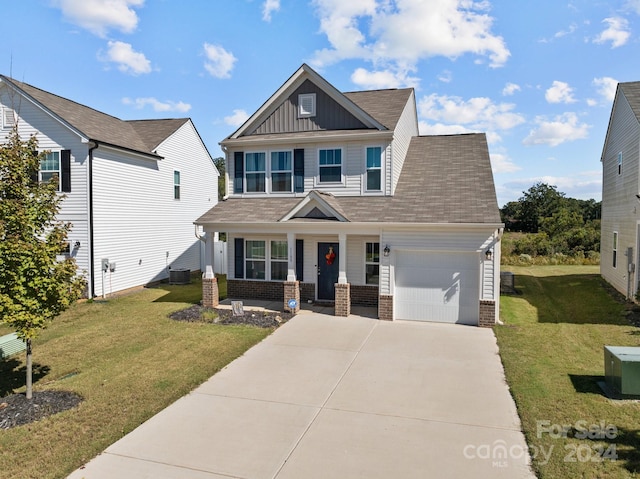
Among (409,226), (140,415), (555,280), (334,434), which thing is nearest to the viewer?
(334,434)

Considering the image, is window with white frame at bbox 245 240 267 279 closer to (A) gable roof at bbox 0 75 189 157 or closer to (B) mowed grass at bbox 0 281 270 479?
(B) mowed grass at bbox 0 281 270 479

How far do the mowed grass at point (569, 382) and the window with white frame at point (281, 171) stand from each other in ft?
28.0

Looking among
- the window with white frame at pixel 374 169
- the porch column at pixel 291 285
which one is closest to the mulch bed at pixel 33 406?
the porch column at pixel 291 285

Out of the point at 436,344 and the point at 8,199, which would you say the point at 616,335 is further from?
the point at 8,199

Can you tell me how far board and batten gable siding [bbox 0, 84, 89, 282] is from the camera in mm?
15883

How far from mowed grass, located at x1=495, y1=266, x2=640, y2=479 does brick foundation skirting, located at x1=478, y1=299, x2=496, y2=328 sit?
0.87 ft

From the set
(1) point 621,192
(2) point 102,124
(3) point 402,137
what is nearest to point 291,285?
(3) point 402,137

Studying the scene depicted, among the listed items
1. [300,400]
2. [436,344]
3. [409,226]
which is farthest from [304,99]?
[300,400]

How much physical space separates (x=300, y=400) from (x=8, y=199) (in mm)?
6002

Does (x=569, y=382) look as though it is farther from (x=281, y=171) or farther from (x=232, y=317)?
(x=281, y=171)

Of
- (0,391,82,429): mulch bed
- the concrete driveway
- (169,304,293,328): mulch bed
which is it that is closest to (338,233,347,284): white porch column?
(169,304,293,328): mulch bed

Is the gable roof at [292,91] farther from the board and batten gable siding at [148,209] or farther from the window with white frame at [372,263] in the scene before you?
the board and batten gable siding at [148,209]

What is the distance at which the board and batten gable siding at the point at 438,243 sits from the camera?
1177 cm

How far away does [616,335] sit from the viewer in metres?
10.9
